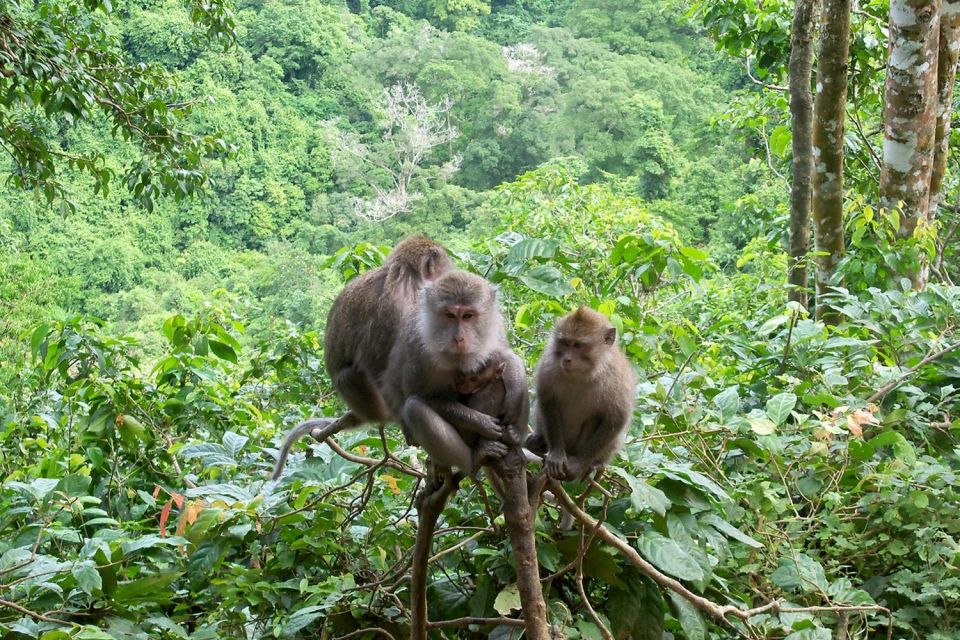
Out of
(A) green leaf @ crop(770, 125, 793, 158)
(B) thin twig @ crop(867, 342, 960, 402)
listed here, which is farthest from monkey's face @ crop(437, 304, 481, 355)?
(A) green leaf @ crop(770, 125, 793, 158)

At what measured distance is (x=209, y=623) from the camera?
317 cm

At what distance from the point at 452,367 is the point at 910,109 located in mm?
3916

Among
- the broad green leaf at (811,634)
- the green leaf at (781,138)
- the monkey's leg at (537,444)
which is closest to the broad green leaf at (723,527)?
the broad green leaf at (811,634)

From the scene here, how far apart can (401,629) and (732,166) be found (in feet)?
70.2

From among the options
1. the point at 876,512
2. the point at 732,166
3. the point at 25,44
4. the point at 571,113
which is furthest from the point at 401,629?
the point at 571,113

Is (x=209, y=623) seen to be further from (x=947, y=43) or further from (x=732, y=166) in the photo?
(x=732, y=166)

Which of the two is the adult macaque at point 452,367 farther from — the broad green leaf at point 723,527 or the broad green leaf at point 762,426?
the broad green leaf at point 762,426

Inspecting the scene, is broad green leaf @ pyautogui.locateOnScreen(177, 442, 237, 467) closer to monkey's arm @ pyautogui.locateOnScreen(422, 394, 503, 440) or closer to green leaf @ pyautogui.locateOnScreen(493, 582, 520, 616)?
monkey's arm @ pyautogui.locateOnScreen(422, 394, 503, 440)

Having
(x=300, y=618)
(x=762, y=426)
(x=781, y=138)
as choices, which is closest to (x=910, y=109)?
(x=781, y=138)

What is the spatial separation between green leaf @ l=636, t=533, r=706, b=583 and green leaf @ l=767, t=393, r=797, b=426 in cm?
73

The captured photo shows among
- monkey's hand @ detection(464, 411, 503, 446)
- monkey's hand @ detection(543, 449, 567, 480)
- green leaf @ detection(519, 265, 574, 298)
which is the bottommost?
monkey's hand @ detection(543, 449, 567, 480)

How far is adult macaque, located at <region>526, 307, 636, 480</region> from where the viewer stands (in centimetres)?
319

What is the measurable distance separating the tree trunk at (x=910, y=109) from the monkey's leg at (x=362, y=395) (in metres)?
3.43

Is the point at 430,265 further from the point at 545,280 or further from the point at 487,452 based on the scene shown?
the point at 487,452
